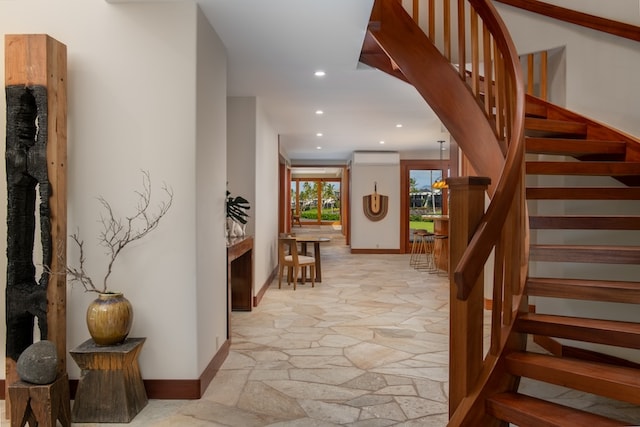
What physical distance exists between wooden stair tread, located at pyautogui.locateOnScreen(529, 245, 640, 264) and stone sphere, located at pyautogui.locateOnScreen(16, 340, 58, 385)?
277 cm

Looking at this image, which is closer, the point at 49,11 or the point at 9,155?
the point at 9,155

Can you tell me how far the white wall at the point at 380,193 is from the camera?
35.5ft

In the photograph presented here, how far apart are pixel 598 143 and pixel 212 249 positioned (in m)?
2.93

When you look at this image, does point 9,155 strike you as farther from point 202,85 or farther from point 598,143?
point 598,143

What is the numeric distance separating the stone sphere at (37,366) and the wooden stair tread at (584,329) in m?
2.46

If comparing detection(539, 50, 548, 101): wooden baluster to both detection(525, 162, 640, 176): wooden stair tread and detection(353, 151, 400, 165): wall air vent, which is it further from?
detection(353, 151, 400, 165): wall air vent

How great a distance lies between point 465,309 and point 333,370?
5.48ft

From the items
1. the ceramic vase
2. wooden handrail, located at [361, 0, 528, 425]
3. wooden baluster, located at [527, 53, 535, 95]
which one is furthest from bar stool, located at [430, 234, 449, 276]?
the ceramic vase

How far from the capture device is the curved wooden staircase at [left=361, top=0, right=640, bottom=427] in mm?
1866

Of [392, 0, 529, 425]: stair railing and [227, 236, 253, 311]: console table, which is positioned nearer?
[392, 0, 529, 425]: stair railing

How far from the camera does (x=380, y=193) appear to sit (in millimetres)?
10836

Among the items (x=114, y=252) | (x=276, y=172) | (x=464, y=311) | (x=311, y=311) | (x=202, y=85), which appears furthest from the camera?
(x=276, y=172)

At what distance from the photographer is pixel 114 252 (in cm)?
270

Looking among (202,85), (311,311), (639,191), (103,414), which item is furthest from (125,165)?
(639,191)
